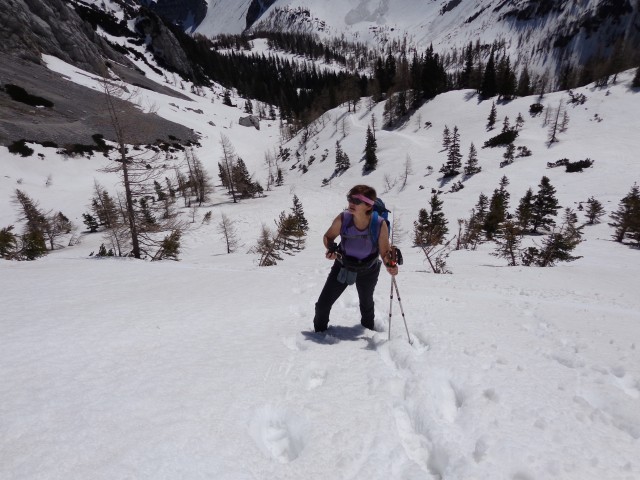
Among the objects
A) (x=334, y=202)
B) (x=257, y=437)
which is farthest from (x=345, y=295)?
(x=334, y=202)

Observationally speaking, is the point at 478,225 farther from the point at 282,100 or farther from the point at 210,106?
the point at 282,100

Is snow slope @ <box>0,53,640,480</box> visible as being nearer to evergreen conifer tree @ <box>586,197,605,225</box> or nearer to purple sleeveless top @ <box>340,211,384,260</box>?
purple sleeveless top @ <box>340,211,384,260</box>

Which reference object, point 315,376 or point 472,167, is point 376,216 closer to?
point 315,376

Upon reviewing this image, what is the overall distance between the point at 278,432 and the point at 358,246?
2441mm

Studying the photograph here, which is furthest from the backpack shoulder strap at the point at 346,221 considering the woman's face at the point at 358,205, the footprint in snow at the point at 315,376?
the footprint in snow at the point at 315,376

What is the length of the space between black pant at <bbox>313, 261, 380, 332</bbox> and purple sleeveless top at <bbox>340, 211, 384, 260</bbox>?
294 mm

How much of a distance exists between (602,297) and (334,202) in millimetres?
49919

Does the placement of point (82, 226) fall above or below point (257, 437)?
below

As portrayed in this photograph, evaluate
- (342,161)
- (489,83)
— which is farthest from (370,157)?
(489,83)

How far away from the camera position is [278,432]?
2.65m

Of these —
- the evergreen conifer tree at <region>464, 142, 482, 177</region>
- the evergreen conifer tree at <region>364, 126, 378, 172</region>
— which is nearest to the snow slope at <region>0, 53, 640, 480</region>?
the evergreen conifer tree at <region>464, 142, 482, 177</region>

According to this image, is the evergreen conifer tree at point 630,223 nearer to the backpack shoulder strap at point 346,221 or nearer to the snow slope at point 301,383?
the snow slope at point 301,383

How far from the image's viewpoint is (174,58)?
146 metres

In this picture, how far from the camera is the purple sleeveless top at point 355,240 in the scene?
13.6ft
